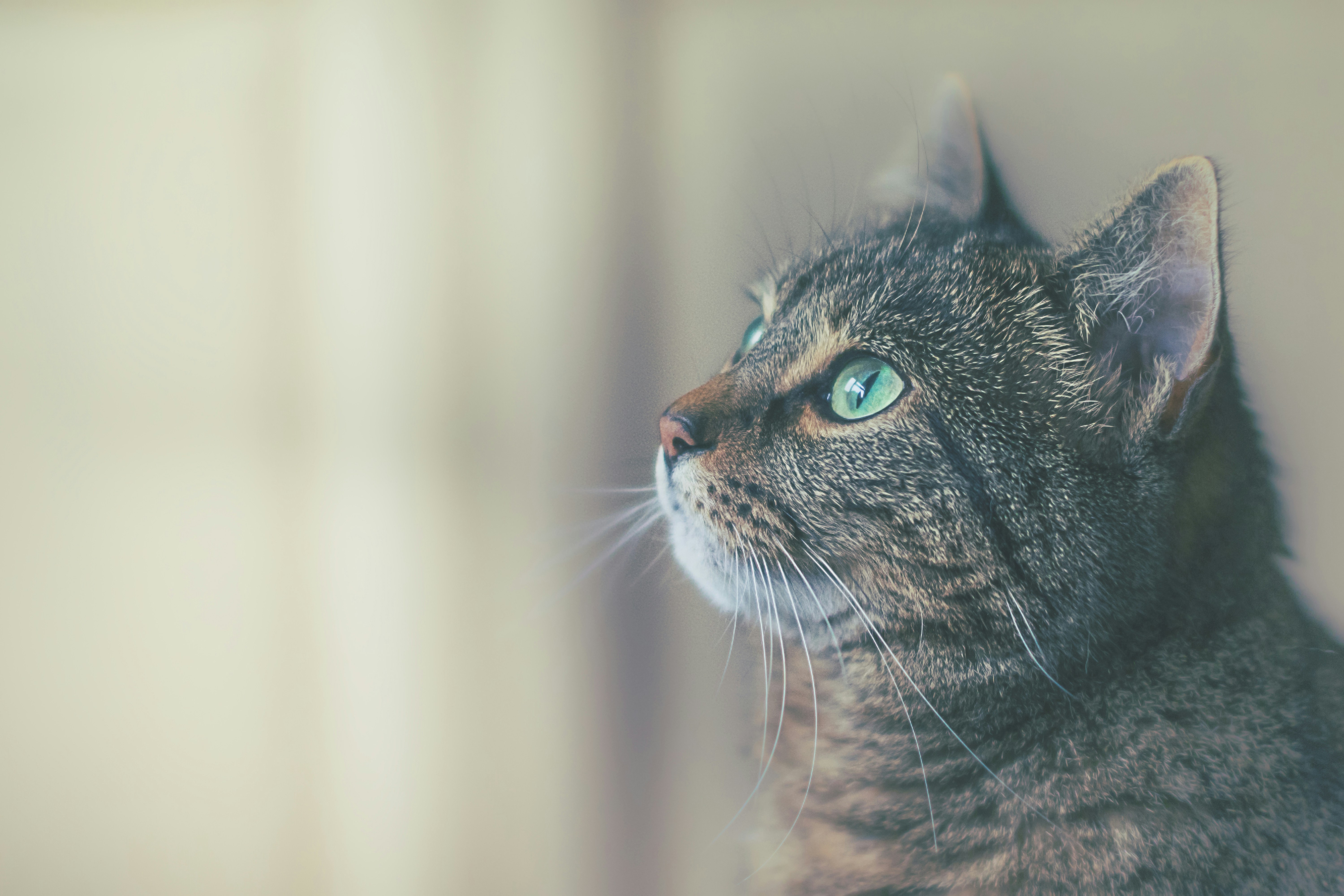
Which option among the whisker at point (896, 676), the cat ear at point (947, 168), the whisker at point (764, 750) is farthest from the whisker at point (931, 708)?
the cat ear at point (947, 168)

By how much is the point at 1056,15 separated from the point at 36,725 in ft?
3.68

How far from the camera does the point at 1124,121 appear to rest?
52cm

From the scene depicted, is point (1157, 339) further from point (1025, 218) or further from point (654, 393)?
point (654, 393)

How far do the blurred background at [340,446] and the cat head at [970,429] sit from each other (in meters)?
0.13

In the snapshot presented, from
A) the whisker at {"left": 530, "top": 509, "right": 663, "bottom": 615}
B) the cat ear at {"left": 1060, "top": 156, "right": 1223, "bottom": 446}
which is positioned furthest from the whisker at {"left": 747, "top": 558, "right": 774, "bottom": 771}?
the cat ear at {"left": 1060, "top": 156, "right": 1223, "bottom": 446}

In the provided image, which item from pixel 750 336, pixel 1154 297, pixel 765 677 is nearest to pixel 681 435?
pixel 750 336

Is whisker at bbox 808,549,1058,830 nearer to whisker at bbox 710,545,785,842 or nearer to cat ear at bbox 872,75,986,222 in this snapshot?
whisker at bbox 710,545,785,842

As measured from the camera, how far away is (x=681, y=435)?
1.77ft

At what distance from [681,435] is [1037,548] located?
268mm

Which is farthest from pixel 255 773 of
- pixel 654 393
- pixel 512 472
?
pixel 654 393

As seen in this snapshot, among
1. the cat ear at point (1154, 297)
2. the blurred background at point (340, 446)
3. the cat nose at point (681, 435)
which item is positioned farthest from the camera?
the blurred background at point (340, 446)

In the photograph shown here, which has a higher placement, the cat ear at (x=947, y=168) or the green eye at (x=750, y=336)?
the cat ear at (x=947, y=168)

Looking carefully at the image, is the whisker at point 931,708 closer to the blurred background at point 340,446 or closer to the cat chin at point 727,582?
the cat chin at point 727,582

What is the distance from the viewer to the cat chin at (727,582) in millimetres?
521
